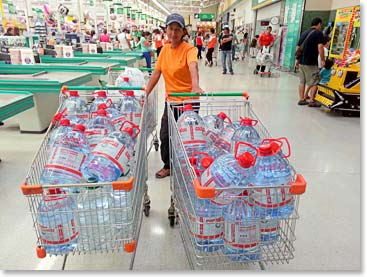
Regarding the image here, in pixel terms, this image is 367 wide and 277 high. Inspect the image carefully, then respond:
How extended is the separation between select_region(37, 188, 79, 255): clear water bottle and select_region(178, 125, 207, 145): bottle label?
2.56ft

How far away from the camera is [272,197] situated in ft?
4.45

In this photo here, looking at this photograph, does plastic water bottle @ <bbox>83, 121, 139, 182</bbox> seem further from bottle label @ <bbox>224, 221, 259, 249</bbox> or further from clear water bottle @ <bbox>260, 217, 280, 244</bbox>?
clear water bottle @ <bbox>260, 217, 280, 244</bbox>

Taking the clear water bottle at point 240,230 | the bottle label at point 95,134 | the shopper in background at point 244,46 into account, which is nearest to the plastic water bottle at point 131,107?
the bottle label at point 95,134

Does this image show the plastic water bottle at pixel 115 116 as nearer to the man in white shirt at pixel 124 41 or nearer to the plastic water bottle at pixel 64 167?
the plastic water bottle at pixel 64 167

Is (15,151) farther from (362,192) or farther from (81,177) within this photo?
(362,192)

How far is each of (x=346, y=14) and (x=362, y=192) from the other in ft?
19.5

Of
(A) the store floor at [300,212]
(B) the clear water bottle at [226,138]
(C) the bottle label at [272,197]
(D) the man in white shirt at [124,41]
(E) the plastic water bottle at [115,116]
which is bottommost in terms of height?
(A) the store floor at [300,212]

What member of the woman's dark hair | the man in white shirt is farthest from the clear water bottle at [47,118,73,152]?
the man in white shirt

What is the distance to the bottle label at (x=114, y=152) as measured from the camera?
1478mm

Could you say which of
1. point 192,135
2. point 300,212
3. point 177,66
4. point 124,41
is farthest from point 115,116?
point 124,41

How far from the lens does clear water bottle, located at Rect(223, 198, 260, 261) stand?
1.37m

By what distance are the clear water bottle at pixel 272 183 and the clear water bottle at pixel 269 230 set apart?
81 mm

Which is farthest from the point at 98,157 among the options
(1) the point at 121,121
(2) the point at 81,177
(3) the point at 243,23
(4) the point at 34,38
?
(3) the point at 243,23

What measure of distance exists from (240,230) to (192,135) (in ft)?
2.31
